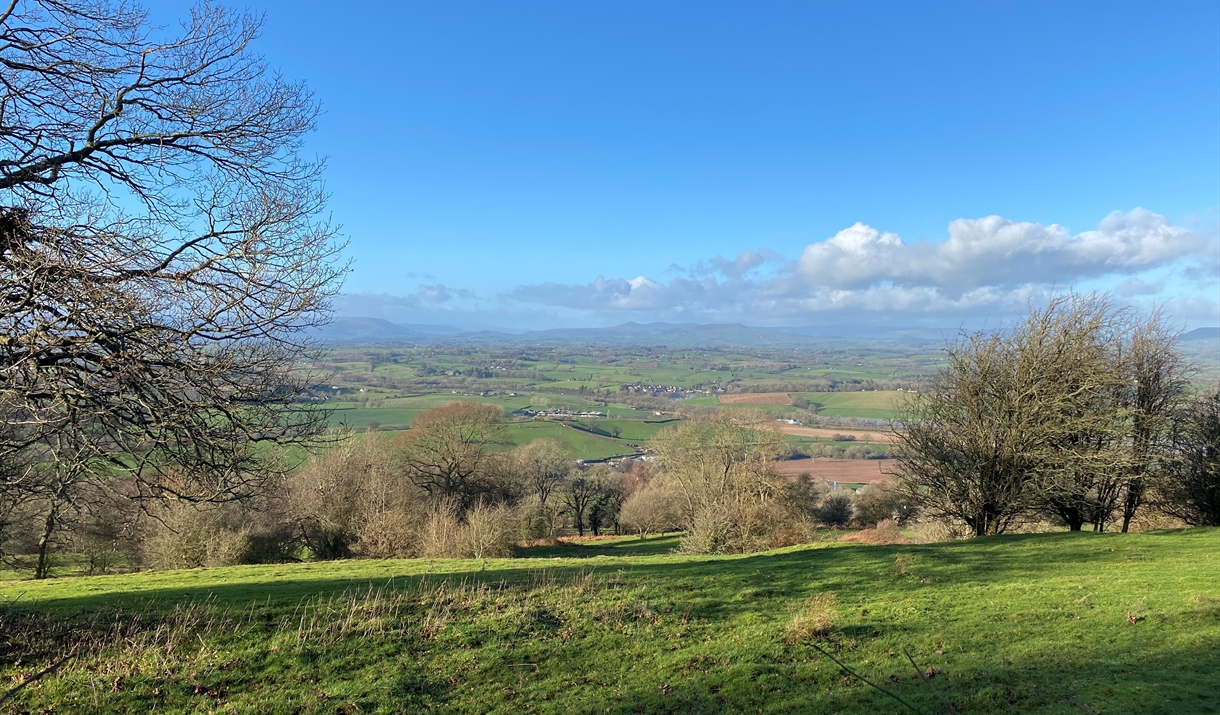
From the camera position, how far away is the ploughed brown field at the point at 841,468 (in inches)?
2359

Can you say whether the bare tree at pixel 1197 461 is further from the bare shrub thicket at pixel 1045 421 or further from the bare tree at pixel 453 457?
the bare tree at pixel 453 457

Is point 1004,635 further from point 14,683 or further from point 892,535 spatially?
point 892,535

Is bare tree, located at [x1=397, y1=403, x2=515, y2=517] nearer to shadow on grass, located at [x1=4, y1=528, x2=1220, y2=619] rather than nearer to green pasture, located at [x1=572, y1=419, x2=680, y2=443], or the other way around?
shadow on grass, located at [x1=4, y1=528, x2=1220, y2=619]

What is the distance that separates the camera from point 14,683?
689 cm

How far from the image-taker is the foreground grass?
7223 millimetres

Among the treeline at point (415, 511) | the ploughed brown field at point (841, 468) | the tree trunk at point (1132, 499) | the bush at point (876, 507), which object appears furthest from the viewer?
the ploughed brown field at point (841, 468)

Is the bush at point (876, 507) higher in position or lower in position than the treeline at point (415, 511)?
lower

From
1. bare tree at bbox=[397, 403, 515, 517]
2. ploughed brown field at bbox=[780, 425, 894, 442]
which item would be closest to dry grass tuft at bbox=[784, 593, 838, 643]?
bare tree at bbox=[397, 403, 515, 517]

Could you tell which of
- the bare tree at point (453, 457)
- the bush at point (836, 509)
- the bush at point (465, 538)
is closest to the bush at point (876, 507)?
the bush at point (836, 509)

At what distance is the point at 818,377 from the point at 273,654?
5544 inches

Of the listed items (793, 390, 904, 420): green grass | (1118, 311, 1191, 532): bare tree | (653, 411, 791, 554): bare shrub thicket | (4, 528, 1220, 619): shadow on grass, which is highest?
(1118, 311, 1191, 532): bare tree

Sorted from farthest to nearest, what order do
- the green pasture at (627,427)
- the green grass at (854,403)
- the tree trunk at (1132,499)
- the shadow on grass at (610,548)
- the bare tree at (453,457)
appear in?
the green grass at (854,403)
the green pasture at (627,427)
the bare tree at (453,457)
the shadow on grass at (610,548)
the tree trunk at (1132,499)

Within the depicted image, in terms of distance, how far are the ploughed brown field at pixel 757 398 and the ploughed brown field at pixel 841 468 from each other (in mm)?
28634

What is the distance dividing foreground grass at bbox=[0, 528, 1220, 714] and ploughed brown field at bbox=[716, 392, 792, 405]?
86.2m
